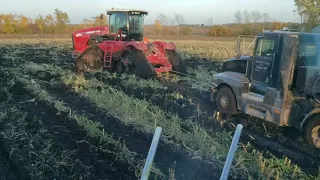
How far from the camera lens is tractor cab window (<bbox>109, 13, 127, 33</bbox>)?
15.0 metres

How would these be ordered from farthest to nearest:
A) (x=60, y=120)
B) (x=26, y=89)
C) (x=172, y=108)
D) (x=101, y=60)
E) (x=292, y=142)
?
(x=101, y=60) → (x=26, y=89) → (x=172, y=108) → (x=60, y=120) → (x=292, y=142)

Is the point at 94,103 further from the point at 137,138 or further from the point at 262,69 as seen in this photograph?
the point at 262,69

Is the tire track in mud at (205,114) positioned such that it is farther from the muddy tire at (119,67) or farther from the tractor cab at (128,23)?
the tractor cab at (128,23)

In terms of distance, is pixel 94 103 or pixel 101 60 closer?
pixel 94 103

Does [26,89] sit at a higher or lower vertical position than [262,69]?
lower

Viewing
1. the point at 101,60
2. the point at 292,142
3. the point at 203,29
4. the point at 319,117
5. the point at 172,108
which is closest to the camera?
the point at 319,117

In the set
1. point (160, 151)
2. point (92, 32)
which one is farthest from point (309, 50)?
point (92, 32)

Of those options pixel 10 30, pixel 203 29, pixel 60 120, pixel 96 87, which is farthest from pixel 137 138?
pixel 203 29

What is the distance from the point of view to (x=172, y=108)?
8.16 meters

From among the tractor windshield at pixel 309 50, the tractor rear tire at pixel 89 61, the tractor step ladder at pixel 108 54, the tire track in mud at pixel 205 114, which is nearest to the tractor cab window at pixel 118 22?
the tractor rear tire at pixel 89 61

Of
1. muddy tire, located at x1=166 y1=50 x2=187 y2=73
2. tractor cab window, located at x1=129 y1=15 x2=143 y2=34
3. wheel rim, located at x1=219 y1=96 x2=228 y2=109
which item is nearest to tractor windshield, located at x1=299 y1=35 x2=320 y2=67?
wheel rim, located at x1=219 y1=96 x2=228 y2=109

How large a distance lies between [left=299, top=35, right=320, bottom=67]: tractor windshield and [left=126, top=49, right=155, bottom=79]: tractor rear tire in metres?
5.96

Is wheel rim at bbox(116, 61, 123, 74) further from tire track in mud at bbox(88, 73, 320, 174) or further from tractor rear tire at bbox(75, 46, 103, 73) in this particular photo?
tractor rear tire at bbox(75, 46, 103, 73)

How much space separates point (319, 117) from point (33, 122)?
4967 millimetres
